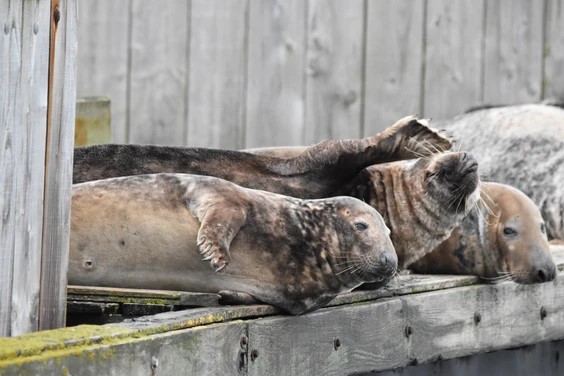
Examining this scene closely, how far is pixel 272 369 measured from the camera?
3.85 meters

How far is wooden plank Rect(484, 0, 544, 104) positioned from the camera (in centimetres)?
749

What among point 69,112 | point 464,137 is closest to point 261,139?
point 464,137

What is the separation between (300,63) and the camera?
676cm

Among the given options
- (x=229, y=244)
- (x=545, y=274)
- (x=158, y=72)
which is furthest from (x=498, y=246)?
(x=158, y=72)

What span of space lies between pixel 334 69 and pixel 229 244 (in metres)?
3.08

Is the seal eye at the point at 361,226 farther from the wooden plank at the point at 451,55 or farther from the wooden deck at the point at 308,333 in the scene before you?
the wooden plank at the point at 451,55

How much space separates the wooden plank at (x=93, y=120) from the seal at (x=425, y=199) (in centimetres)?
137

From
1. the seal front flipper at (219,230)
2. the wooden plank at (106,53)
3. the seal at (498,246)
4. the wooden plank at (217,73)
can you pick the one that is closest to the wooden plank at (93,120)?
the wooden plank at (106,53)

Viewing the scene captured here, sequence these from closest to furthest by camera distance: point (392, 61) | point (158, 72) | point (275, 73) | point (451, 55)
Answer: point (158, 72)
point (275, 73)
point (392, 61)
point (451, 55)

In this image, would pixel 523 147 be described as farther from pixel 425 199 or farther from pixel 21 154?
pixel 21 154

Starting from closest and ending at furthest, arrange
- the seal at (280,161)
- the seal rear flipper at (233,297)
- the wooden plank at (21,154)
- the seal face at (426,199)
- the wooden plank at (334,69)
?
1. the wooden plank at (21,154)
2. the seal rear flipper at (233,297)
3. the seal at (280,161)
4. the seal face at (426,199)
5. the wooden plank at (334,69)

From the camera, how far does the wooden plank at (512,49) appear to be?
7.49 m

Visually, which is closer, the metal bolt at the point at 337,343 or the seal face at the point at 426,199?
the metal bolt at the point at 337,343

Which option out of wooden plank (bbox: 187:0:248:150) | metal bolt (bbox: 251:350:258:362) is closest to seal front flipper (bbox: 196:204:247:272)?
metal bolt (bbox: 251:350:258:362)
